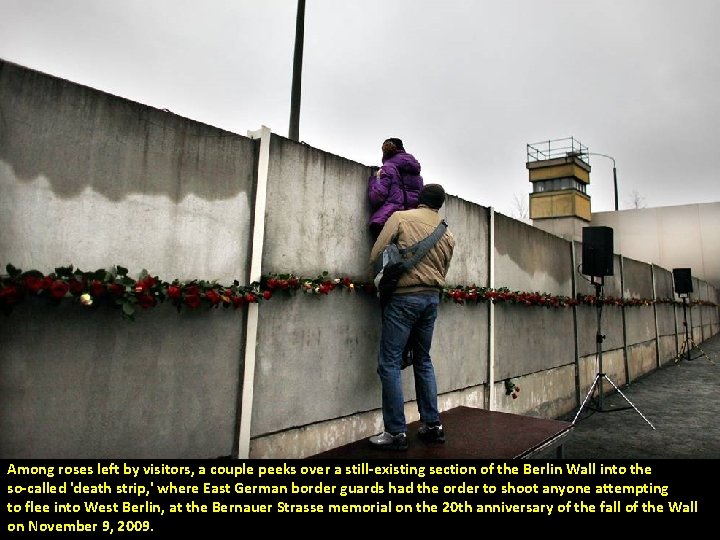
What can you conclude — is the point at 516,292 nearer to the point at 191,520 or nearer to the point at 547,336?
the point at 547,336

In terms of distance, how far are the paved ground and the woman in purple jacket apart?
90.0 inches

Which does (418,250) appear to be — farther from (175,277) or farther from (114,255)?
(114,255)

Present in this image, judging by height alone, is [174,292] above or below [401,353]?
above

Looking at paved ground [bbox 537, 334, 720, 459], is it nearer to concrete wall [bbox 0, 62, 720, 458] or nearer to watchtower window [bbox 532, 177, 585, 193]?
concrete wall [bbox 0, 62, 720, 458]

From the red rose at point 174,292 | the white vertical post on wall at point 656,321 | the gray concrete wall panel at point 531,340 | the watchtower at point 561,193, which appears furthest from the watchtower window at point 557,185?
the red rose at point 174,292

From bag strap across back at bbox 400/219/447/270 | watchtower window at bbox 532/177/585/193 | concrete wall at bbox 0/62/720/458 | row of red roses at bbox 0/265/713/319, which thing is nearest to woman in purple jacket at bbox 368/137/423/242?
concrete wall at bbox 0/62/720/458

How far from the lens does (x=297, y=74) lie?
926 cm

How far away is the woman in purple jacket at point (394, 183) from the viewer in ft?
11.7

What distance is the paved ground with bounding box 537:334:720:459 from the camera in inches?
188

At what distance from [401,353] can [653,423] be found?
16.6ft

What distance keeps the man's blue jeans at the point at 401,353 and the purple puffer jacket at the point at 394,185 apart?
808mm

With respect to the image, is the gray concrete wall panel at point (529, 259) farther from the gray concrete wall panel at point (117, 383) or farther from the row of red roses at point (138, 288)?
the gray concrete wall panel at point (117, 383)

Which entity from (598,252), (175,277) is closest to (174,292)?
(175,277)

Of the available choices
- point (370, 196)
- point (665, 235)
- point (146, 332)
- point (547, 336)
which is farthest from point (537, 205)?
point (146, 332)
